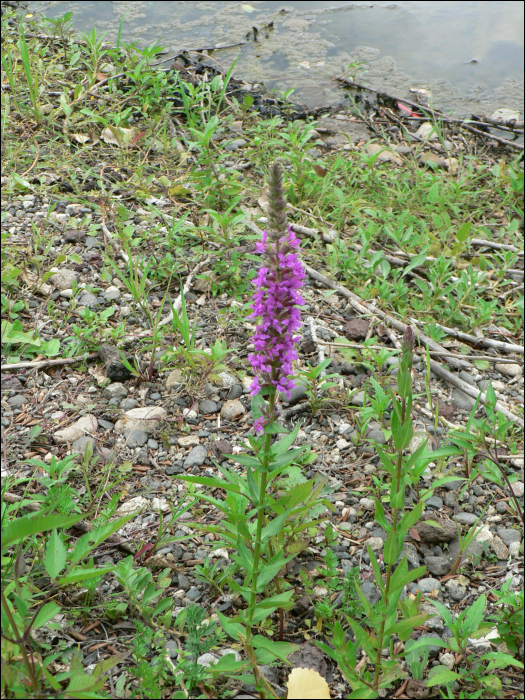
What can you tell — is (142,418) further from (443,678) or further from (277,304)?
(443,678)

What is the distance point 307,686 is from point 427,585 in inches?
29.1

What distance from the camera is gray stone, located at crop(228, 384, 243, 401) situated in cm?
278

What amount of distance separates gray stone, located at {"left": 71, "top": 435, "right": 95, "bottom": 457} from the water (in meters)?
4.48

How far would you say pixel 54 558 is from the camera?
153 cm

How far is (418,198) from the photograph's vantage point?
421 cm

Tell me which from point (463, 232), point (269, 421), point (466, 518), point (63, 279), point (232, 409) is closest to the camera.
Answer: point (269, 421)

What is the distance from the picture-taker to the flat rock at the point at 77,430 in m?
2.45

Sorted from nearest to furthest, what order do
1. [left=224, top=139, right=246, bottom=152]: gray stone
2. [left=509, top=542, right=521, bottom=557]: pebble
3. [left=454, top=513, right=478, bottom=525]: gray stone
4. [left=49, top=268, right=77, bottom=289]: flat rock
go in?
[left=509, top=542, right=521, bottom=557]: pebble → [left=454, top=513, right=478, bottom=525]: gray stone → [left=49, top=268, right=77, bottom=289]: flat rock → [left=224, top=139, right=246, bottom=152]: gray stone

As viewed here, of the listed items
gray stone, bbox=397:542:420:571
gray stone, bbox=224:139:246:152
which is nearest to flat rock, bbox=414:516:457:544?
gray stone, bbox=397:542:420:571

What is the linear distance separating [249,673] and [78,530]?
81 cm

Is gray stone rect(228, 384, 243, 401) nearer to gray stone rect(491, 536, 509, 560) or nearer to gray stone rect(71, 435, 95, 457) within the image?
gray stone rect(71, 435, 95, 457)

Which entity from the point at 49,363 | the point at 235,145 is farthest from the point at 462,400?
the point at 235,145

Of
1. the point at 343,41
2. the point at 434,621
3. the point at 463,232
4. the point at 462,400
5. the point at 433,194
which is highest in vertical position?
the point at 343,41

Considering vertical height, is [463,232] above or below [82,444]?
A: above
